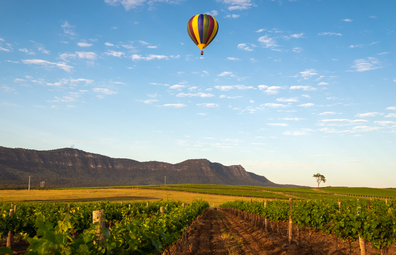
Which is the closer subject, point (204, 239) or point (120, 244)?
point (120, 244)

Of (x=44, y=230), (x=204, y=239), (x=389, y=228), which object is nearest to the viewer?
(x=44, y=230)

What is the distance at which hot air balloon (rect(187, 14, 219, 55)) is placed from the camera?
2861 cm

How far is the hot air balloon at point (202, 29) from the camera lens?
28.6 m

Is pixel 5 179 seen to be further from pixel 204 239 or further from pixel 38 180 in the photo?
pixel 204 239

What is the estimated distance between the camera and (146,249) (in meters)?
5.15

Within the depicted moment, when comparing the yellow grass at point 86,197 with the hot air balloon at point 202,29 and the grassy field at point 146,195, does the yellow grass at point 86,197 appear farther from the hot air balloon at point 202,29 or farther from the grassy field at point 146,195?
the hot air balloon at point 202,29

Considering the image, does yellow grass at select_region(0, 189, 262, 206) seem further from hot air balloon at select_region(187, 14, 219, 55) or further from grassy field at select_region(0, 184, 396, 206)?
hot air balloon at select_region(187, 14, 219, 55)

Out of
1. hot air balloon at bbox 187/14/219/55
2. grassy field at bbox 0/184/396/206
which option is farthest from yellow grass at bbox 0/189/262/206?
hot air balloon at bbox 187/14/219/55

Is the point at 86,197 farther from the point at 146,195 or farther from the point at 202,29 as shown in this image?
the point at 202,29

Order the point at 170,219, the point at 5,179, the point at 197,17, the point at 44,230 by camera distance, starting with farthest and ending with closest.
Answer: the point at 5,179 → the point at 197,17 → the point at 170,219 → the point at 44,230

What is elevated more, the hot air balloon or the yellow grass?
the hot air balloon

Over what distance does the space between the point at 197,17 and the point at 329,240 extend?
24.7m

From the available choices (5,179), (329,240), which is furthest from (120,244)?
(5,179)

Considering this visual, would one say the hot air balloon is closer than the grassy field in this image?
Yes
